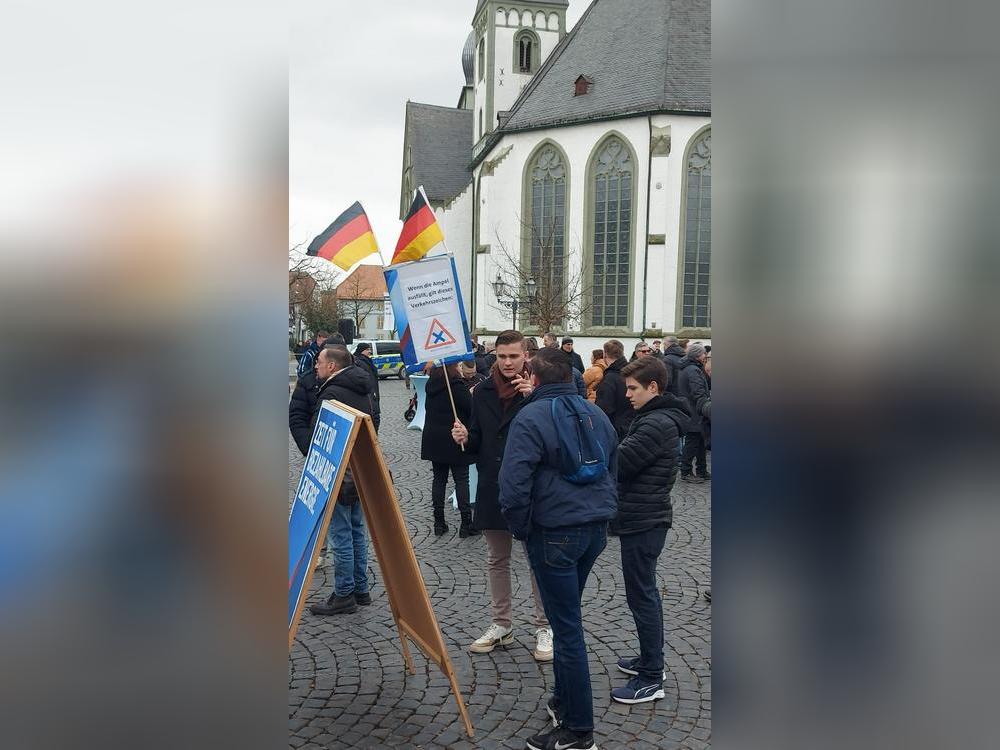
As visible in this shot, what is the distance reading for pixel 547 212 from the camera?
33.8 meters

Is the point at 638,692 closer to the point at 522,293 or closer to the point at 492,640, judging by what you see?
the point at 492,640

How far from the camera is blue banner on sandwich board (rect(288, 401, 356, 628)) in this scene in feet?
10.5

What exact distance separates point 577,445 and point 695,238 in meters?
29.5

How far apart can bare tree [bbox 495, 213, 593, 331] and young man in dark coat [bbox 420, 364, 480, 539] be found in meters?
22.6

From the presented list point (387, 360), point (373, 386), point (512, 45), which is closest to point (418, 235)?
point (373, 386)

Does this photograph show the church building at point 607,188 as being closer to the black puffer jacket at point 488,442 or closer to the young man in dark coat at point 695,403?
the young man in dark coat at point 695,403

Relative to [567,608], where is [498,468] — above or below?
above
